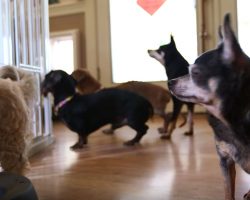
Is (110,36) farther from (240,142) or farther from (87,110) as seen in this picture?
(240,142)

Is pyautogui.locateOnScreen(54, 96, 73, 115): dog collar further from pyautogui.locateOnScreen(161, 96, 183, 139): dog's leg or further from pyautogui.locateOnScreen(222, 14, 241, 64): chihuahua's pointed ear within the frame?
pyautogui.locateOnScreen(222, 14, 241, 64): chihuahua's pointed ear

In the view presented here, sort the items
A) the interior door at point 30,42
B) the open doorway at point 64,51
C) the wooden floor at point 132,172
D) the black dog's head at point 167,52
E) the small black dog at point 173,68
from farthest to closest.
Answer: the open doorway at point 64,51
the black dog's head at point 167,52
the small black dog at point 173,68
the interior door at point 30,42
the wooden floor at point 132,172

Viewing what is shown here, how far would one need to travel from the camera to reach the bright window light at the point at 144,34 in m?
4.62

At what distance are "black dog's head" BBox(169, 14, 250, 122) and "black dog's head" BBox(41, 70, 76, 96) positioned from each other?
5.07 ft

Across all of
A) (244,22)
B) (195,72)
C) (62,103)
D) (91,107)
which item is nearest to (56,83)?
(62,103)

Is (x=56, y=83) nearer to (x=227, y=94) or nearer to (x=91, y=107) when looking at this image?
(x=91, y=107)

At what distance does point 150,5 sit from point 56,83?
2.52 m

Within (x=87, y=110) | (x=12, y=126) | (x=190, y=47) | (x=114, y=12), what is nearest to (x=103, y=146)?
(x=87, y=110)

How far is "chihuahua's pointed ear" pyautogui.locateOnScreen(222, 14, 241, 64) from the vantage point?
1.12 metres

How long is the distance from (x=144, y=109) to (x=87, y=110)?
43 centimetres

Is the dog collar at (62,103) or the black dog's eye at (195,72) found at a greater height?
the black dog's eye at (195,72)

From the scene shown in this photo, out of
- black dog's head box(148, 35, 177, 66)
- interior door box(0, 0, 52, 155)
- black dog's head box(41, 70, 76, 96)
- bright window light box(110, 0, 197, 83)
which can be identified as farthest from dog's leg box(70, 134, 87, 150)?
bright window light box(110, 0, 197, 83)

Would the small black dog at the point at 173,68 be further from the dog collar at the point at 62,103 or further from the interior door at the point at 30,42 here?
the interior door at the point at 30,42

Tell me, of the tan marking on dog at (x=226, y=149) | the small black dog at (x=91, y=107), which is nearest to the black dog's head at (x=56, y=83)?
the small black dog at (x=91, y=107)
